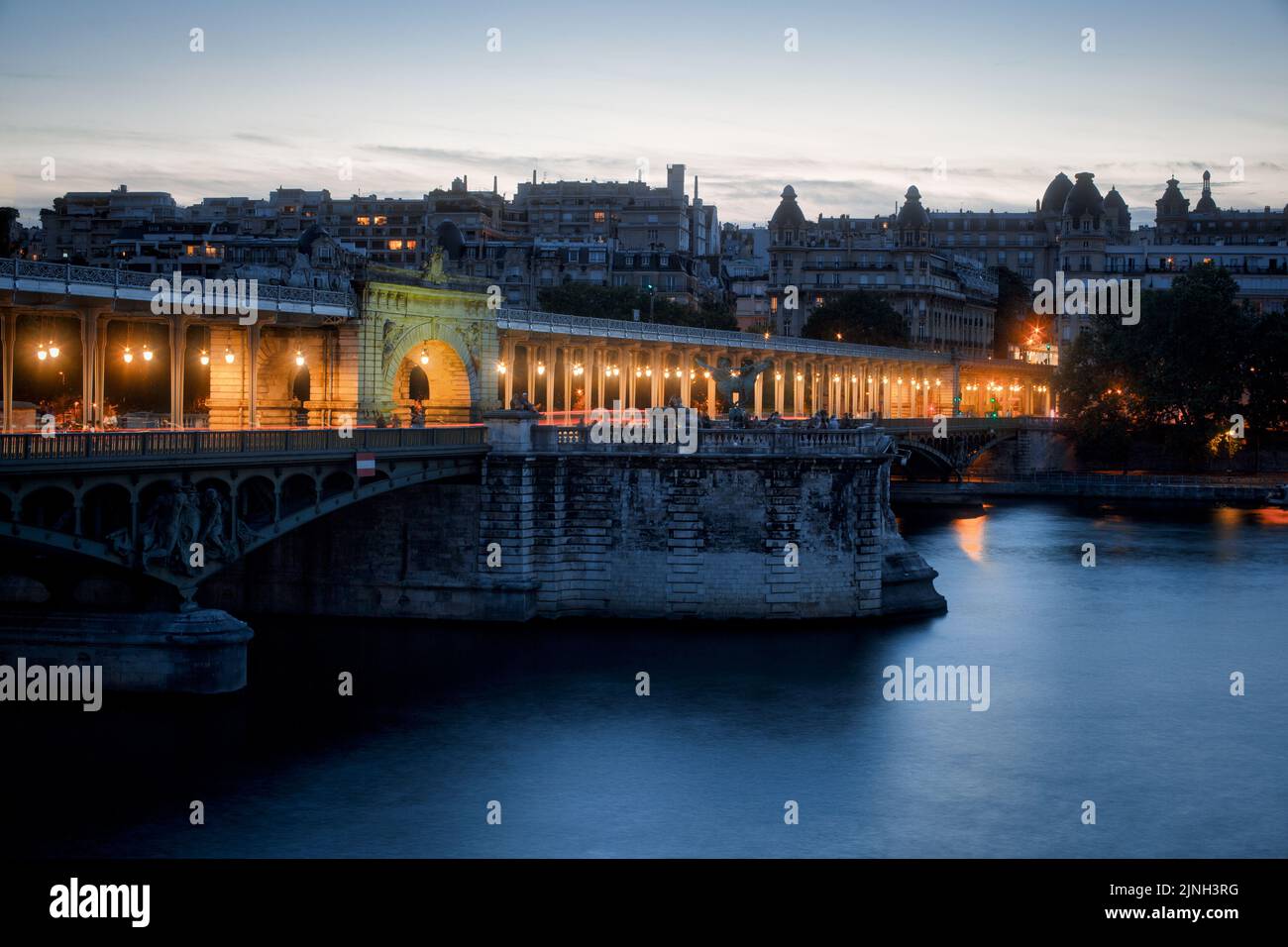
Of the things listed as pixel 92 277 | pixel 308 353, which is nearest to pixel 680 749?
pixel 92 277

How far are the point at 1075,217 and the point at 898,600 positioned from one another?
130332mm

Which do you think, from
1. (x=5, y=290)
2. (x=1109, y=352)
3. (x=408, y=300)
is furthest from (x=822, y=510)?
(x=1109, y=352)

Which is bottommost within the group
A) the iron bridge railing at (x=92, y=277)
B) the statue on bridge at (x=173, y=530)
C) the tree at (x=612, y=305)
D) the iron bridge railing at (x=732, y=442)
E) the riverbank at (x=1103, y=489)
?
the riverbank at (x=1103, y=489)

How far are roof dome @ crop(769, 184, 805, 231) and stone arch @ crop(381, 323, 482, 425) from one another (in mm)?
97605

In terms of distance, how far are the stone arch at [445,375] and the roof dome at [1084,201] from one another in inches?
4464

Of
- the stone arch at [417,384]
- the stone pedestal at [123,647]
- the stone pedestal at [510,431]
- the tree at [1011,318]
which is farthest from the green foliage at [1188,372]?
the stone pedestal at [123,647]

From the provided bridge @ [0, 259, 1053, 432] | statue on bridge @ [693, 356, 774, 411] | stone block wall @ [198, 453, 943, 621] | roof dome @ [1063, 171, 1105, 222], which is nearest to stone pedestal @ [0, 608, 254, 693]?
bridge @ [0, 259, 1053, 432]

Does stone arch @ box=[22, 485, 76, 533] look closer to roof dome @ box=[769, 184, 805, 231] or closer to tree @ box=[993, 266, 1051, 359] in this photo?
roof dome @ box=[769, 184, 805, 231]

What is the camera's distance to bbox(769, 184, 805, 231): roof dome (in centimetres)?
15857

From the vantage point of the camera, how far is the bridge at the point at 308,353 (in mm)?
43531

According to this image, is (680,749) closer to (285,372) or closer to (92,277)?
(92,277)

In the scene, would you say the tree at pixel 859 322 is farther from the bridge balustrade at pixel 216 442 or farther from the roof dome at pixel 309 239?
the bridge balustrade at pixel 216 442
